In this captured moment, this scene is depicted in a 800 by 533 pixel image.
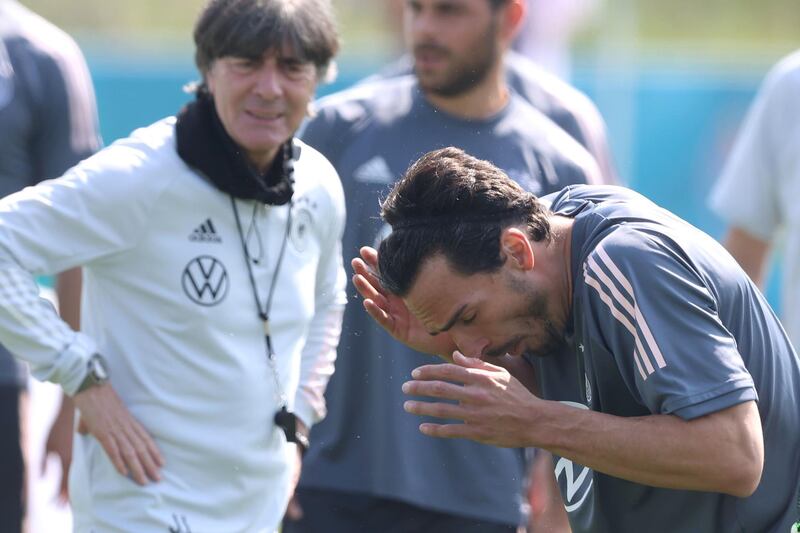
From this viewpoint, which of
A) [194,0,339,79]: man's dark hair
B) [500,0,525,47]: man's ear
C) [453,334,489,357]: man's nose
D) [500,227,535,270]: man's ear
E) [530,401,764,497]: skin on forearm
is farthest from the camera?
[500,0,525,47]: man's ear

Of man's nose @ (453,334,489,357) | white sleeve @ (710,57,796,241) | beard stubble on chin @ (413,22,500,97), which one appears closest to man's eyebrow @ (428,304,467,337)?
man's nose @ (453,334,489,357)

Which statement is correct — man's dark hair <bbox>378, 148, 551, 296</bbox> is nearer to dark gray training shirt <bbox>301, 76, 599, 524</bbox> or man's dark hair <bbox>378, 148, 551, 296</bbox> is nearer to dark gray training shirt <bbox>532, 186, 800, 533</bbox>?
dark gray training shirt <bbox>532, 186, 800, 533</bbox>

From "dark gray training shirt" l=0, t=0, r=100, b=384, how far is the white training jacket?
96cm

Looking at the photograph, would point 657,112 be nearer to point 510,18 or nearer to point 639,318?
point 510,18

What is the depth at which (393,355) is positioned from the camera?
16.1ft

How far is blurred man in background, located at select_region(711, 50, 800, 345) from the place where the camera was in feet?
18.2

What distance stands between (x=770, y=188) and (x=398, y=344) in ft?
5.88

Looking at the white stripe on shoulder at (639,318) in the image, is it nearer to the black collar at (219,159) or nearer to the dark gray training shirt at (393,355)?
the black collar at (219,159)

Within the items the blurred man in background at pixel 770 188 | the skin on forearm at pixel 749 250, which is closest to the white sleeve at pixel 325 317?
the blurred man in background at pixel 770 188

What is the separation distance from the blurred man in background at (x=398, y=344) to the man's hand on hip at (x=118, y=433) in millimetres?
1140

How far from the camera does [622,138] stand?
490 inches

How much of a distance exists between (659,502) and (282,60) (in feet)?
6.06

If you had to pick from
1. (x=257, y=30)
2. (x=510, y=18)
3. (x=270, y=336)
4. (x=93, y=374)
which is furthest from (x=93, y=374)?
(x=510, y=18)

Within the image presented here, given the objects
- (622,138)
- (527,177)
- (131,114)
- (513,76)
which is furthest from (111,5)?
(527,177)
